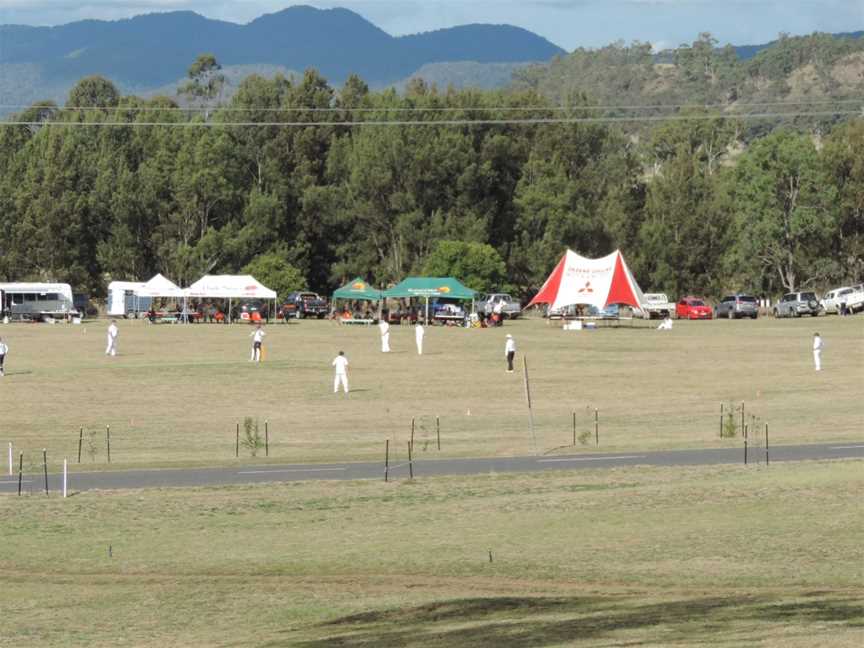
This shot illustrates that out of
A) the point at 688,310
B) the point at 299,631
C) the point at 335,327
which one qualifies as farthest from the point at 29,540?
the point at 688,310

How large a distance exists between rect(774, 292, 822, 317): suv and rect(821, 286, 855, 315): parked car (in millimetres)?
1143

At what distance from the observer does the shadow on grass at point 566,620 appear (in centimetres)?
1662

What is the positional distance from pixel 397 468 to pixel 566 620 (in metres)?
18.0

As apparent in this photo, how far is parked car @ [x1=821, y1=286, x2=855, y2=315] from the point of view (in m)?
107

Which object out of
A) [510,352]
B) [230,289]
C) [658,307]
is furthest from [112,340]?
[658,307]

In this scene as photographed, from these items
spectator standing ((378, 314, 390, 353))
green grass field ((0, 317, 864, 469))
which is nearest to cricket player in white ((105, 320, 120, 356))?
green grass field ((0, 317, 864, 469))

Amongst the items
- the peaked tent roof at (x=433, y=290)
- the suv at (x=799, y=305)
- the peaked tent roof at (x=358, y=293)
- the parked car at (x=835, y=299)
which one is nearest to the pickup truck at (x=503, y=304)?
the peaked tent roof at (x=433, y=290)

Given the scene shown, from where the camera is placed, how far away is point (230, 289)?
10456 centimetres

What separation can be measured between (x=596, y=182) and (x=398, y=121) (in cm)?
2148

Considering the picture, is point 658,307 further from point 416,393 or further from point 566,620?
point 566,620

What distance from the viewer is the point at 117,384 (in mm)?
58438

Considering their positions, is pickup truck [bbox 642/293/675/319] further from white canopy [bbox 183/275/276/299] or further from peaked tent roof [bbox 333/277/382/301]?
white canopy [bbox 183/275/276/299]

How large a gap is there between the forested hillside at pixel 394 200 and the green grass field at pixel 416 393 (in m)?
38.8

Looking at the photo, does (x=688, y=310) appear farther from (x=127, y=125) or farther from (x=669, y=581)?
(x=669, y=581)
